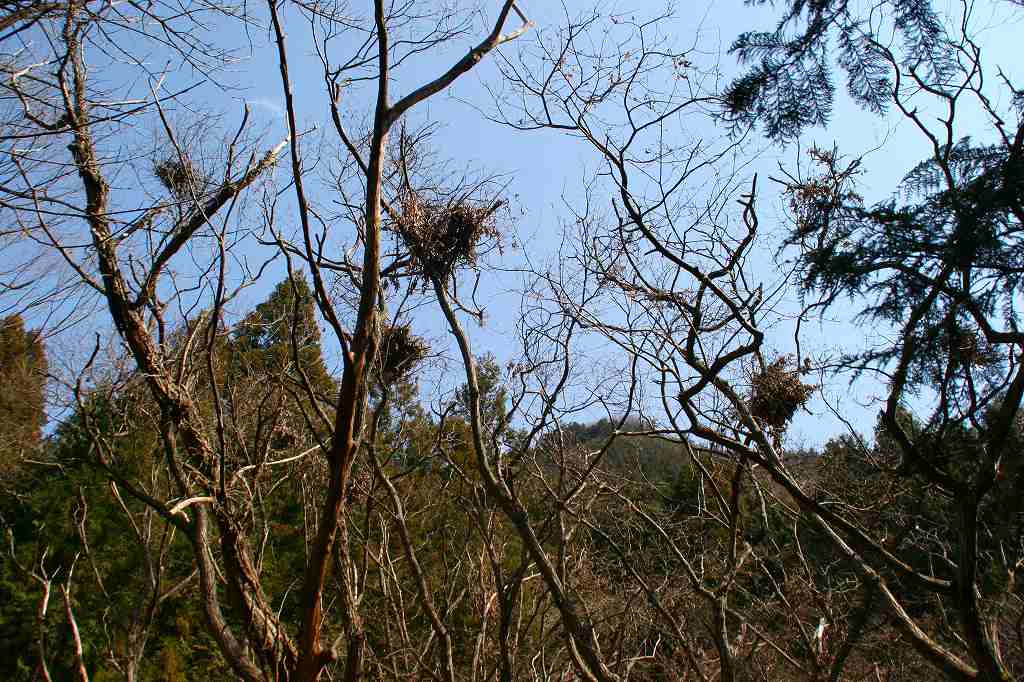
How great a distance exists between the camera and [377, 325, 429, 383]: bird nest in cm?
523

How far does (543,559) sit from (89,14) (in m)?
3.18

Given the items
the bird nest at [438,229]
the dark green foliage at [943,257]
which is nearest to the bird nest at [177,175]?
the bird nest at [438,229]

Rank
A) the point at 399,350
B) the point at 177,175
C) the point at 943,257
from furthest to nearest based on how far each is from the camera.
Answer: the point at 399,350 < the point at 177,175 < the point at 943,257

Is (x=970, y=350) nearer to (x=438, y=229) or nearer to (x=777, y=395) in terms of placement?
(x=777, y=395)

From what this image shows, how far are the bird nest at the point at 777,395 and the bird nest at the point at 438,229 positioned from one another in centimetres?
196

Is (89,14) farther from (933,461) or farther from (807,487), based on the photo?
(807,487)

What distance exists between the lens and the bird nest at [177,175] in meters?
4.12

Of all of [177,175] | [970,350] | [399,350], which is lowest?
[970,350]

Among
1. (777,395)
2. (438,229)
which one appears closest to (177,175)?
(438,229)

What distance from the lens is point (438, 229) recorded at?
4.54m

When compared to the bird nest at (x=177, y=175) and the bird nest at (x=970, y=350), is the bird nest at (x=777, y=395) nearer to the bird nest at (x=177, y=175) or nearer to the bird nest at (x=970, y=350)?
the bird nest at (x=970, y=350)

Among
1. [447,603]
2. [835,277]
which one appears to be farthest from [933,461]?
[447,603]

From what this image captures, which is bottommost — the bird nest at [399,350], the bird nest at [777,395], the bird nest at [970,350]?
the bird nest at [970,350]

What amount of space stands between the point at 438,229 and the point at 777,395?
2.31m
